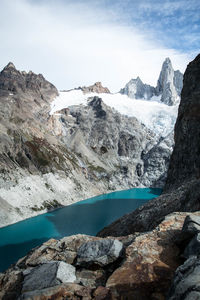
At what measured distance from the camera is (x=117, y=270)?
10578mm

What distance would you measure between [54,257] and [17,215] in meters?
87.2

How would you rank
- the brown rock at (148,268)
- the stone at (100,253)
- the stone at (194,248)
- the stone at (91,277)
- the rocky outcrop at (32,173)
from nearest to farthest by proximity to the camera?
1. the brown rock at (148,268)
2. the stone at (194,248)
3. the stone at (91,277)
4. the stone at (100,253)
5. the rocky outcrop at (32,173)

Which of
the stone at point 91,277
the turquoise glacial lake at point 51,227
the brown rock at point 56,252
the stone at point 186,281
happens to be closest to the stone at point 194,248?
the stone at point 186,281

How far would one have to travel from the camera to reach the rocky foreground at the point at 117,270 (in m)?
9.06

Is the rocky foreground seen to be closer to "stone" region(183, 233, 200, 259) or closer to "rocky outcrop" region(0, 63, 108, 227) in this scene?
"stone" region(183, 233, 200, 259)

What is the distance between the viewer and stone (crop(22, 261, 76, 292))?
1046cm

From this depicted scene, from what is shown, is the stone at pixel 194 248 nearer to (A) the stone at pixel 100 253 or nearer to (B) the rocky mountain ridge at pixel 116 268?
(B) the rocky mountain ridge at pixel 116 268

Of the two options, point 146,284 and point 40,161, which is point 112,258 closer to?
point 146,284

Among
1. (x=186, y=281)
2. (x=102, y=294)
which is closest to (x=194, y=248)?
(x=186, y=281)

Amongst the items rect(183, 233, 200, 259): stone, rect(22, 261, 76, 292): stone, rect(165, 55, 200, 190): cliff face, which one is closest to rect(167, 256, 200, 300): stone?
rect(183, 233, 200, 259): stone

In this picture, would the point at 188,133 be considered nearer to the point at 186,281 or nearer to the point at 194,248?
the point at 194,248

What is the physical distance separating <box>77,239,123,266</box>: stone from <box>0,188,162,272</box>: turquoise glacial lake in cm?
4676

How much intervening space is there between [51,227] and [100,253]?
261 feet

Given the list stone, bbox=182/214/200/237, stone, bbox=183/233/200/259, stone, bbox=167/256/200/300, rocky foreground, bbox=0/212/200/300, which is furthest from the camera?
stone, bbox=182/214/200/237
